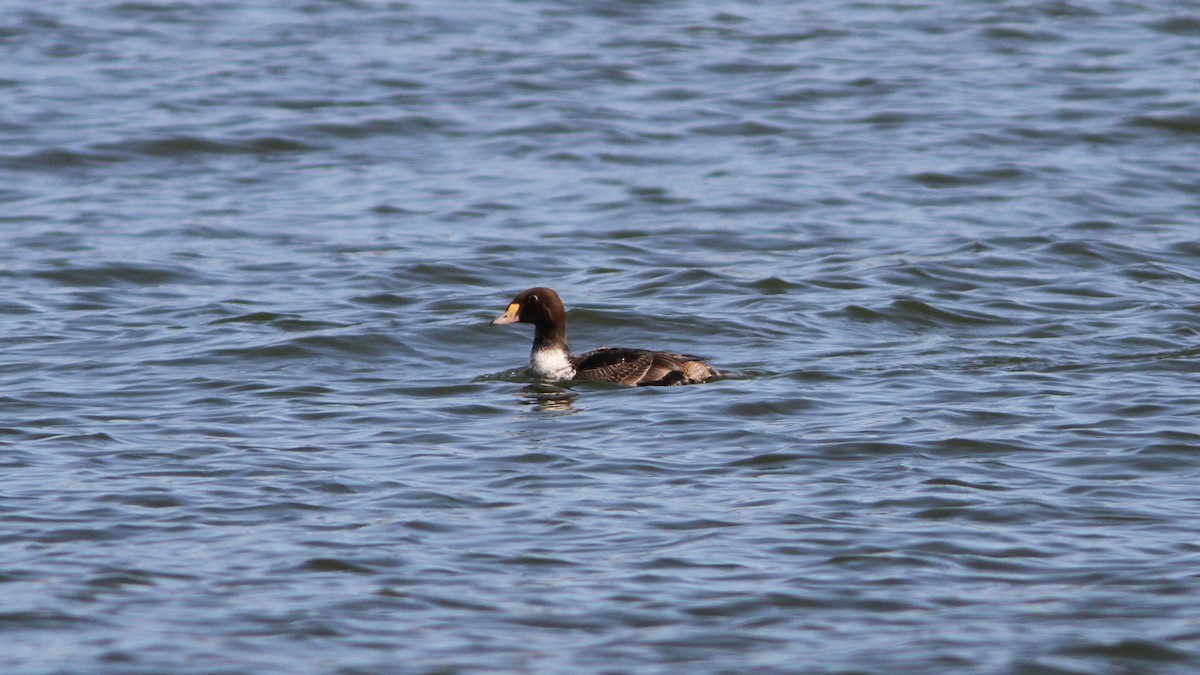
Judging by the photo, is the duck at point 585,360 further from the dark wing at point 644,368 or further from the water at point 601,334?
the water at point 601,334

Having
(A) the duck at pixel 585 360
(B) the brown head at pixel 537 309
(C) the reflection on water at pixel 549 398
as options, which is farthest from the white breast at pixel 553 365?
(B) the brown head at pixel 537 309

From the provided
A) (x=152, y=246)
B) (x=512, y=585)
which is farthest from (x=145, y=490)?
(x=152, y=246)

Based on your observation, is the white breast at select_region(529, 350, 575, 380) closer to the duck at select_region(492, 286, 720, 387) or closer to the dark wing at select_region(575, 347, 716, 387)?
the duck at select_region(492, 286, 720, 387)

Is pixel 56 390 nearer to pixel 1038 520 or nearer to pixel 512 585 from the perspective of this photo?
pixel 512 585

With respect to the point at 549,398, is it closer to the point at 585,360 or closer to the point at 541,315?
the point at 585,360

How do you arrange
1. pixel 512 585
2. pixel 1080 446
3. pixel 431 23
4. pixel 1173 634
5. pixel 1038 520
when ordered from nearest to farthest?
1. pixel 1173 634
2. pixel 512 585
3. pixel 1038 520
4. pixel 1080 446
5. pixel 431 23

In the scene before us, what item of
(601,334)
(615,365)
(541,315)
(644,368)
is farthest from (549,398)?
(601,334)

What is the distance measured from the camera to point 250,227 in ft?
59.8

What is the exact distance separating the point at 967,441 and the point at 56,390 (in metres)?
6.17

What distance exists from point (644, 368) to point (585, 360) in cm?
60

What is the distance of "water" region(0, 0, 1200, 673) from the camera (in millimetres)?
8062

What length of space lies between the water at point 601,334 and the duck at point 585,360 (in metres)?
0.17

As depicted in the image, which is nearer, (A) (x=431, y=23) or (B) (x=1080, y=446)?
(B) (x=1080, y=446)

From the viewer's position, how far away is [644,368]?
41.9 ft
